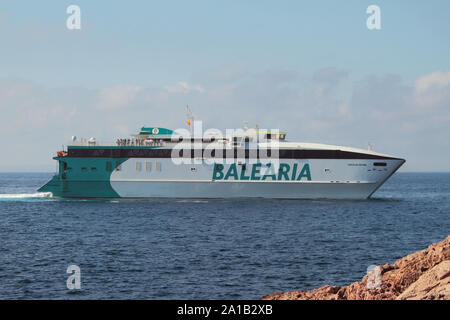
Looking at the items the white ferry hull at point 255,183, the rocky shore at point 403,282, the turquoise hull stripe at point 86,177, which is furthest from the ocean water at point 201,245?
the rocky shore at point 403,282

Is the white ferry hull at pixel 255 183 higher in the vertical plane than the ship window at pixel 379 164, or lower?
lower

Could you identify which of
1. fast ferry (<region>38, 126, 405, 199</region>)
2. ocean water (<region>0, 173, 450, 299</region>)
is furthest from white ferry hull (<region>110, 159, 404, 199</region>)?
ocean water (<region>0, 173, 450, 299</region>)

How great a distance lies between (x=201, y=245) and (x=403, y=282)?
14.3m

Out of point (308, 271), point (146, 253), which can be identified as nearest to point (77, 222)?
point (146, 253)

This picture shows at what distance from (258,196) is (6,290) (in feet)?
101

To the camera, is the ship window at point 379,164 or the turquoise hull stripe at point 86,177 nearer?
the ship window at point 379,164

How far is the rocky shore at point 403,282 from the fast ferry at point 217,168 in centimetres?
3199

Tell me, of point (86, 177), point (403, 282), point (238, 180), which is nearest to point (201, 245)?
point (403, 282)

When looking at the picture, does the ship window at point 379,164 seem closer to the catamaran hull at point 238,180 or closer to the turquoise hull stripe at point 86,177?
the catamaran hull at point 238,180

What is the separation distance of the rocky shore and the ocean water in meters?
4.57

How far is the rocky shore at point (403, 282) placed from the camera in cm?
1021
